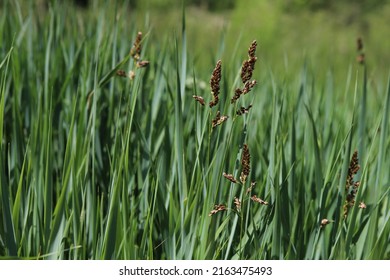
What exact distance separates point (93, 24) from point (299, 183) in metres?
1.09

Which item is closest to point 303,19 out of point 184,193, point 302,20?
point 302,20

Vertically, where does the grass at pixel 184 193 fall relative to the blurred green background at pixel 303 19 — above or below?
below

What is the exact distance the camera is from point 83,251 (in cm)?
81

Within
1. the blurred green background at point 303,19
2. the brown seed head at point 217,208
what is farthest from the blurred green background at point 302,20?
the brown seed head at point 217,208

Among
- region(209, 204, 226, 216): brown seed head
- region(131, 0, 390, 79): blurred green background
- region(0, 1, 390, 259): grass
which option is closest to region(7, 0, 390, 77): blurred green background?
region(131, 0, 390, 79): blurred green background

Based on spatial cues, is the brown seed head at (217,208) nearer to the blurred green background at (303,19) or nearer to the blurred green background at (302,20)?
the blurred green background at (302,20)

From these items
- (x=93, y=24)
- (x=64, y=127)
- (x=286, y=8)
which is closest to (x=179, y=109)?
(x=64, y=127)

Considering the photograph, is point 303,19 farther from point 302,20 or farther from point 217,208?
point 217,208

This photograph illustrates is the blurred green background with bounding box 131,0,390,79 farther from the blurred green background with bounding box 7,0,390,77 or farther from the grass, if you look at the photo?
the grass

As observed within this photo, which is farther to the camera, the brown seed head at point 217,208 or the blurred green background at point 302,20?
the blurred green background at point 302,20

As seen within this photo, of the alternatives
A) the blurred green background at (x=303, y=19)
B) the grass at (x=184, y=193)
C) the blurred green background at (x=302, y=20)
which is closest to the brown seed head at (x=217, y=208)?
the grass at (x=184, y=193)
